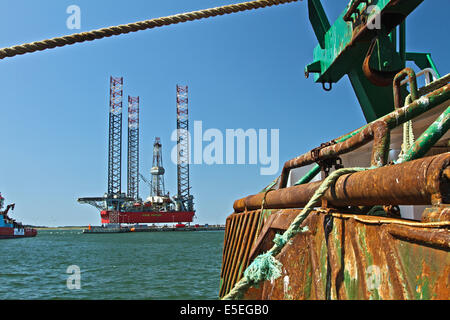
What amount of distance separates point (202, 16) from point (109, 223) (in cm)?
8525

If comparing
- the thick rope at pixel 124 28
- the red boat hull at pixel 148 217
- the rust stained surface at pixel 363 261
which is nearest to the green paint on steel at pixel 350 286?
the rust stained surface at pixel 363 261

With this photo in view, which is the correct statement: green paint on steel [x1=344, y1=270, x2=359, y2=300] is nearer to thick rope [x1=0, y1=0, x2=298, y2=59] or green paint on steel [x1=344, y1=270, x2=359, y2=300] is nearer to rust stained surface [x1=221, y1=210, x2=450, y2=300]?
rust stained surface [x1=221, y1=210, x2=450, y2=300]

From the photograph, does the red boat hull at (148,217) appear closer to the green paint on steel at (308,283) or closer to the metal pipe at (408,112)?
the metal pipe at (408,112)

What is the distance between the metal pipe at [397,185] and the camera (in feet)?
5.14

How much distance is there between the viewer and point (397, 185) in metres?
1.80

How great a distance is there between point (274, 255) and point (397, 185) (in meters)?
0.82

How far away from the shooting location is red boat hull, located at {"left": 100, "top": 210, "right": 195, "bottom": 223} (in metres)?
82.0

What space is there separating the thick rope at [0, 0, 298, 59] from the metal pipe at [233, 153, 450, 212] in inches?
68.3

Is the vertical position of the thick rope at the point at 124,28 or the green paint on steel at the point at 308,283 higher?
the thick rope at the point at 124,28

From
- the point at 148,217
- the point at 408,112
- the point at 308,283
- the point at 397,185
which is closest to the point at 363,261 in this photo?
the point at 397,185

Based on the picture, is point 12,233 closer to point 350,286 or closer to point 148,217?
point 148,217

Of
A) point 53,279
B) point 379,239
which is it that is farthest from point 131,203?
point 379,239

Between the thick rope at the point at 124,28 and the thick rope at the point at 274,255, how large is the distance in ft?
5.90
